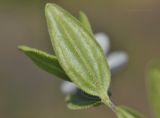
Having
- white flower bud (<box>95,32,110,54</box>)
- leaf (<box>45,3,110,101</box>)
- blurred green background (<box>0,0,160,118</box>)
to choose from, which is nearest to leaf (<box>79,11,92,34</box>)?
leaf (<box>45,3,110,101</box>)

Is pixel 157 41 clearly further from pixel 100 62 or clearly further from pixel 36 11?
pixel 100 62

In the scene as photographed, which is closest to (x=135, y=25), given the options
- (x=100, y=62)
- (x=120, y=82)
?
(x=120, y=82)

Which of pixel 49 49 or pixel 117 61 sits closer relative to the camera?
pixel 117 61

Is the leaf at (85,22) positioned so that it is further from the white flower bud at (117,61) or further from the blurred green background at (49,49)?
the blurred green background at (49,49)

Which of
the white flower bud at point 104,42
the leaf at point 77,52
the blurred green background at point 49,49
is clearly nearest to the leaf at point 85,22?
the leaf at point 77,52

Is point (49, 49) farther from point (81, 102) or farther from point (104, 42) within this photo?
point (81, 102)

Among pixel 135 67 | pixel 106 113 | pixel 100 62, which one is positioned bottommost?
pixel 106 113

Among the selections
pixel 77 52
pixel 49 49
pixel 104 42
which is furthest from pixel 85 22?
pixel 49 49
